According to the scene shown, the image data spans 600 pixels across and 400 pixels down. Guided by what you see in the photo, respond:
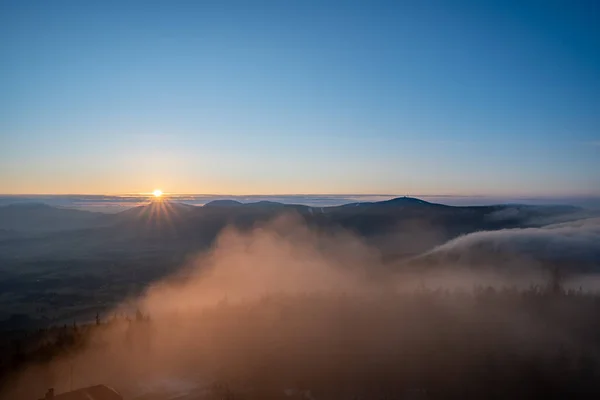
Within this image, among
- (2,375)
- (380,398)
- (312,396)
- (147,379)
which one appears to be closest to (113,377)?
(147,379)

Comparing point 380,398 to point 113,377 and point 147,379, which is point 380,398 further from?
point 113,377

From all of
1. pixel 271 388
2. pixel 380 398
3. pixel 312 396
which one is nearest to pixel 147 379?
pixel 271 388

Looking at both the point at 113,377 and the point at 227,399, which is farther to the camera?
the point at 113,377

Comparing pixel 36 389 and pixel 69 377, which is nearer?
pixel 36 389


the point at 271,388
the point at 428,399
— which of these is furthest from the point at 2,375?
the point at 428,399

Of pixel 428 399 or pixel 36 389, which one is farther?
pixel 428 399

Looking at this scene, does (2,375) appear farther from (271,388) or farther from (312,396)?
(312,396)

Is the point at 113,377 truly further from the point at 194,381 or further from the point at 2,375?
the point at 2,375
